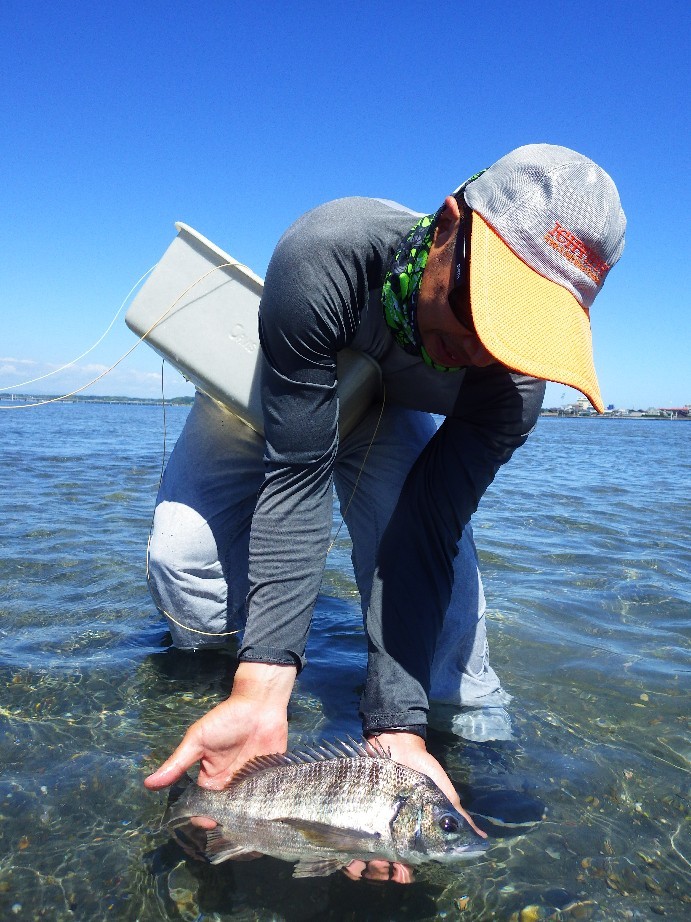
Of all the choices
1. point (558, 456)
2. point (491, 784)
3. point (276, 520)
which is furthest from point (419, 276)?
point (558, 456)

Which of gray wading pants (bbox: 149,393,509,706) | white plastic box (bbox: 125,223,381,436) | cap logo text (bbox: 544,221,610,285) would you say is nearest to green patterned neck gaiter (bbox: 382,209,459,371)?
cap logo text (bbox: 544,221,610,285)

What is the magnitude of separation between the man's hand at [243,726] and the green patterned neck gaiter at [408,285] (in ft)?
4.54

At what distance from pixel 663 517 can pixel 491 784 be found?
7829 millimetres

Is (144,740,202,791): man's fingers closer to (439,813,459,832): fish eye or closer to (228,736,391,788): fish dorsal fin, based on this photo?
(228,736,391,788): fish dorsal fin

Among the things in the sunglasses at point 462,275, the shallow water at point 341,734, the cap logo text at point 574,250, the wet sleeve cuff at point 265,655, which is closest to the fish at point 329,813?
the shallow water at point 341,734

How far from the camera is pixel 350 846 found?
2438mm

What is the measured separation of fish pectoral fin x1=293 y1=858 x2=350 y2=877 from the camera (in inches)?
94.3

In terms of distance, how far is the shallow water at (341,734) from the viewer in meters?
2.48

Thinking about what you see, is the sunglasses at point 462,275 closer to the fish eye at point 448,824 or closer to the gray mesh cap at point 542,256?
the gray mesh cap at point 542,256

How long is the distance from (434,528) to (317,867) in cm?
146

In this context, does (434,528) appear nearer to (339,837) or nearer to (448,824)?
(448,824)

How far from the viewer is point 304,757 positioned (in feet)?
8.85

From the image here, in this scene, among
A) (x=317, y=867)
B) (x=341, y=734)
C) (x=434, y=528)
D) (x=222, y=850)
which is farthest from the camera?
(x=341, y=734)

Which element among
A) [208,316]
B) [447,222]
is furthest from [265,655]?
[208,316]
